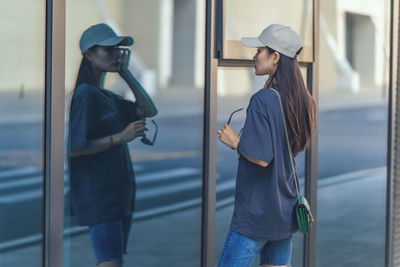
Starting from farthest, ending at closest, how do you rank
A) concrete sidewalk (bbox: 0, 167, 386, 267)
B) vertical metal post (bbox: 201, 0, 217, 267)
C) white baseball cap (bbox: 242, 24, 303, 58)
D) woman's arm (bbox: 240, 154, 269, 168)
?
1. vertical metal post (bbox: 201, 0, 217, 267)
2. concrete sidewalk (bbox: 0, 167, 386, 267)
3. white baseball cap (bbox: 242, 24, 303, 58)
4. woman's arm (bbox: 240, 154, 269, 168)

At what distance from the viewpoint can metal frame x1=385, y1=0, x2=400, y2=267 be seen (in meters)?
6.30

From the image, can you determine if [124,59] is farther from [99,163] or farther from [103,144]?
[99,163]

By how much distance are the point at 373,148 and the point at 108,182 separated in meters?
2.81

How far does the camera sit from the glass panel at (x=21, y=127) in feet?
11.8

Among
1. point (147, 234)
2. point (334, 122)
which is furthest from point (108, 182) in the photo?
point (334, 122)

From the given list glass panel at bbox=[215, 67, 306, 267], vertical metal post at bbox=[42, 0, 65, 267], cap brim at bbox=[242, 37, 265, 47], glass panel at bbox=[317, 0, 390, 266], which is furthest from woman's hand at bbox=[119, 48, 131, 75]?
glass panel at bbox=[317, 0, 390, 266]

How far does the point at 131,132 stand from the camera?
435 centimetres

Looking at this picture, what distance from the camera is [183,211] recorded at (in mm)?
4656

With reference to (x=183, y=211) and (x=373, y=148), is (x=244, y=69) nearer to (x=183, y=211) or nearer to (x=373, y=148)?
(x=183, y=211)

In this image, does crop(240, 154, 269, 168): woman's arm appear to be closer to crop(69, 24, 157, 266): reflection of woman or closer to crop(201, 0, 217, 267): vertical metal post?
crop(69, 24, 157, 266): reflection of woman

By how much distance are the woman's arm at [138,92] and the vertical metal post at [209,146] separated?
1.20 ft

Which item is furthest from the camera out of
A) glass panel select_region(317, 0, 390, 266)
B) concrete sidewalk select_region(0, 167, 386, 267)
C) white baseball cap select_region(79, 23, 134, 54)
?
glass panel select_region(317, 0, 390, 266)

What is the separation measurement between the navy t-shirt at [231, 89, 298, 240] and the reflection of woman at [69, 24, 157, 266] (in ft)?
2.63

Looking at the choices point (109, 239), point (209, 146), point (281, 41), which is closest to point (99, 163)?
point (109, 239)
